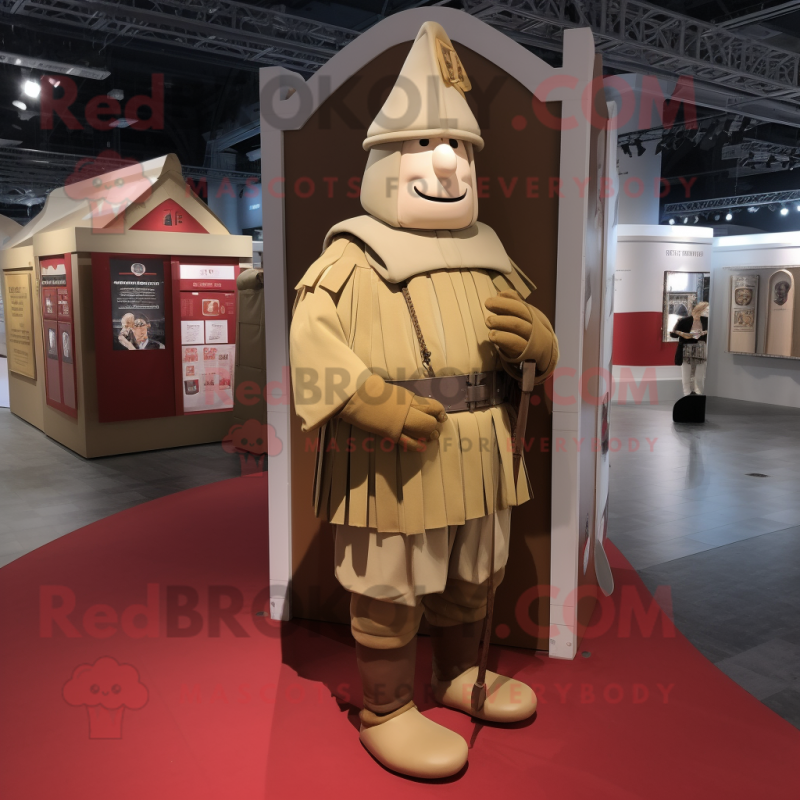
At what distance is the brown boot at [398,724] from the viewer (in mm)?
1908

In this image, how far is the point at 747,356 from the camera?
9.65 m

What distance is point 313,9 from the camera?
7.39 metres

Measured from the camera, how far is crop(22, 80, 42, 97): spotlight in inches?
345

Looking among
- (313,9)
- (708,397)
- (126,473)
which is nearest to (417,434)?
(126,473)

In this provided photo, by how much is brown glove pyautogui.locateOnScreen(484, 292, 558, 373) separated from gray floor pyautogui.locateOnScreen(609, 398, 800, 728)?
1474 mm

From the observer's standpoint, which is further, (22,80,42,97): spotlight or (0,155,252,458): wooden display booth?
(22,80,42,97): spotlight

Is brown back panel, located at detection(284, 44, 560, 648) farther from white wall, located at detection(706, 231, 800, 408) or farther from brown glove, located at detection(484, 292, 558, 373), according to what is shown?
white wall, located at detection(706, 231, 800, 408)

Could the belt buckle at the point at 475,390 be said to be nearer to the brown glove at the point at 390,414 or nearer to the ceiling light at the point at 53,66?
the brown glove at the point at 390,414

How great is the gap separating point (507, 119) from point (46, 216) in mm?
6799

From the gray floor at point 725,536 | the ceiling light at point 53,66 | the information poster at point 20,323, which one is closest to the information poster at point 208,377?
the information poster at point 20,323

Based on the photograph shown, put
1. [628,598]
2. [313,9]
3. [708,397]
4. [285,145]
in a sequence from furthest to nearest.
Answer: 1. [708,397]
2. [313,9]
3. [628,598]
4. [285,145]

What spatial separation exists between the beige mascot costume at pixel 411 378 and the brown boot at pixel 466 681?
199mm

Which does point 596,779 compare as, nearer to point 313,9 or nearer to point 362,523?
point 362,523

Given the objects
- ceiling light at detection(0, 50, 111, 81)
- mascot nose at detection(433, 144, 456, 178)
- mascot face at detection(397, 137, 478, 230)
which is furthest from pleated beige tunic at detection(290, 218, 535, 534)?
ceiling light at detection(0, 50, 111, 81)
